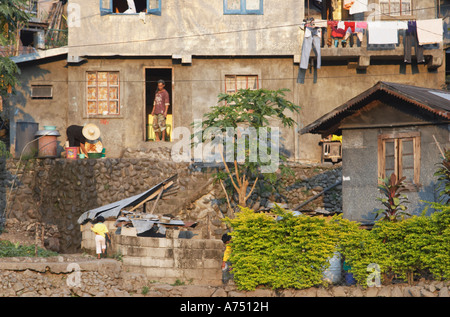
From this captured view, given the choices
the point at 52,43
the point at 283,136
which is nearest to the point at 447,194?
the point at 283,136

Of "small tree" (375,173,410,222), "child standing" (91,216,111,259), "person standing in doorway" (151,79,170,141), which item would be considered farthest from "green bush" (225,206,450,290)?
"person standing in doorway" (151,79,170,141)

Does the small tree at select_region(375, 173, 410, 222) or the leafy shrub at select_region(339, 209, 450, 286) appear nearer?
the leafy shrub at select_region(339, 209, 450, 286)

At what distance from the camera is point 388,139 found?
20.3 m

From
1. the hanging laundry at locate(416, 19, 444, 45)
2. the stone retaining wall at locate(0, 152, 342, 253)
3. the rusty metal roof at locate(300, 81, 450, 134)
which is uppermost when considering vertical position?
the hanging laundry at locate(416, 19, 444, 45)

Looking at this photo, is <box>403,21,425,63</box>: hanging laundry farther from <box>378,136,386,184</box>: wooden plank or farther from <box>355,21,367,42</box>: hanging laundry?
<box>378,136,386,184</box>: wooden plank

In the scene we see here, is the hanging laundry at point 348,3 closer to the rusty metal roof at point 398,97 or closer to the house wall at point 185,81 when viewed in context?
the house wall at point 185,81

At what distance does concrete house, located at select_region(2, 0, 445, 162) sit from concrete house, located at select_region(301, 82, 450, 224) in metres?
6.75

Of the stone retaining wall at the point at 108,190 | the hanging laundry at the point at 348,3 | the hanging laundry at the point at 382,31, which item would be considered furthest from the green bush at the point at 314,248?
the hanging laundry at the point at 348,3

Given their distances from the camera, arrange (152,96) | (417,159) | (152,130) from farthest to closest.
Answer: (152,96) < (152,130) < (417,159)

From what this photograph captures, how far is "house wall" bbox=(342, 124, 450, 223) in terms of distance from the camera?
63.3 feet

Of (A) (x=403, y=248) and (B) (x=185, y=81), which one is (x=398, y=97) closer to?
(A) (x=403, y=248)

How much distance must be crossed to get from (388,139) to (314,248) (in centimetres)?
416

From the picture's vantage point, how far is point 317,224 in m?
18.0

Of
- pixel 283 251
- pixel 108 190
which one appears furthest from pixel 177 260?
pixel 108 190
